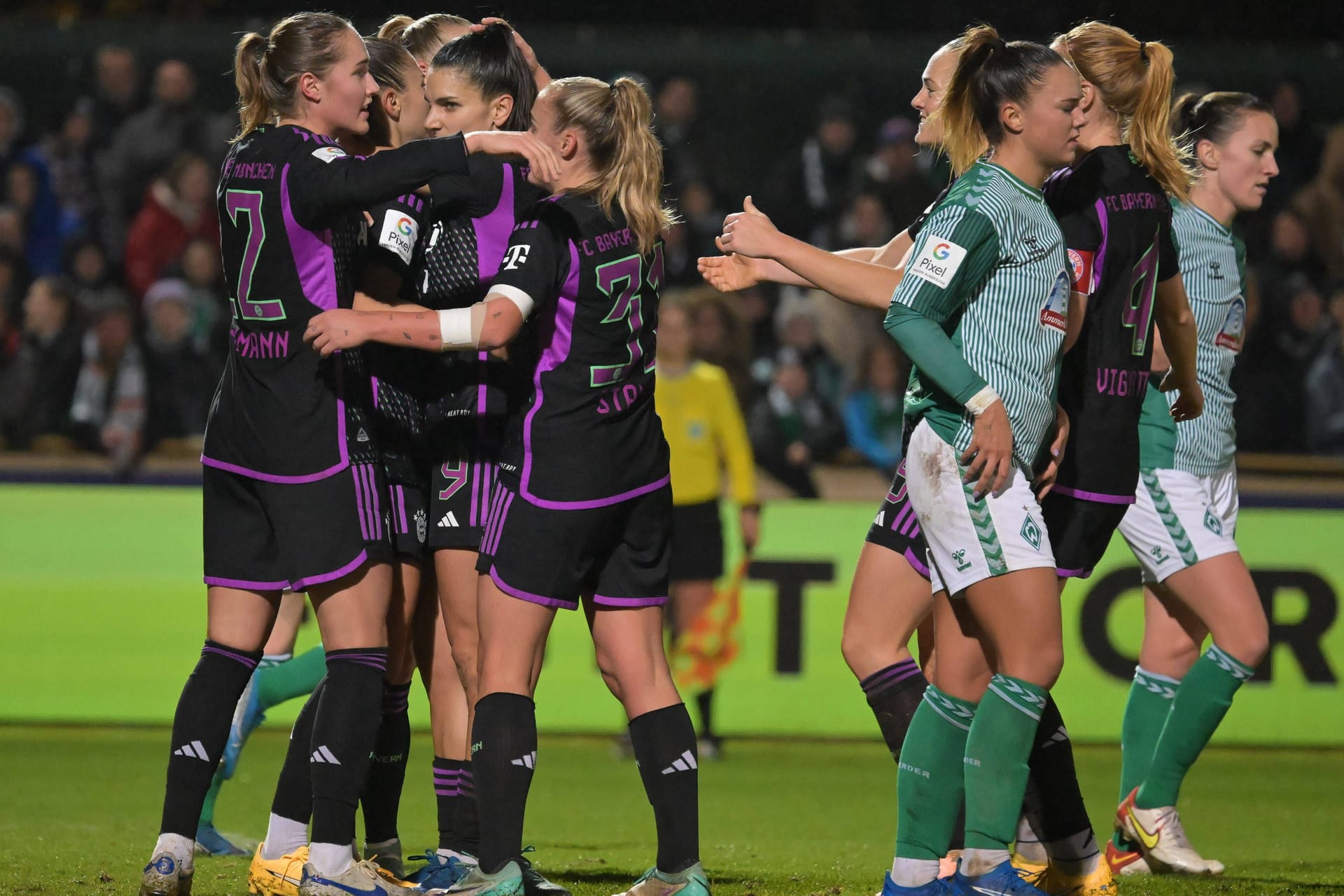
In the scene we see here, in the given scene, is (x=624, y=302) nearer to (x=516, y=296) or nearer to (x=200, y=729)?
(x=516, y=296)

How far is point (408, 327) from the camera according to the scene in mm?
3436

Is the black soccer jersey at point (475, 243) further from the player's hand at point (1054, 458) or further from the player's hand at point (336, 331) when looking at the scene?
the player's hand at point (1054, 458)

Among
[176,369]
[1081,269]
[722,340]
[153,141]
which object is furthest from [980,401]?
[153,141]

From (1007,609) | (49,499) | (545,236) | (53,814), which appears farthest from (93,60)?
(1007,609)

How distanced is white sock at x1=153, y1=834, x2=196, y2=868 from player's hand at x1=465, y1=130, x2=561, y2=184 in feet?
5.50

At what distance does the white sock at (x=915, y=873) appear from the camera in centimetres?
340

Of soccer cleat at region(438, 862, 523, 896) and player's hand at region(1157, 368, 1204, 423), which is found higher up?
player's hand at region(1157, 368, 1204, 423)

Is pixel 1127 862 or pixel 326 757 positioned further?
pixel 1127 862

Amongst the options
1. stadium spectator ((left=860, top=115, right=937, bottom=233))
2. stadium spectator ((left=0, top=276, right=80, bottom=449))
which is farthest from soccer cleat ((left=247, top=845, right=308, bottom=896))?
stadium spectator ((left=860, top=115, right=937, bottom=233))

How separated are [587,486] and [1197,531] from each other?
2.11 meters

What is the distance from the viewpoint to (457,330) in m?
3.42

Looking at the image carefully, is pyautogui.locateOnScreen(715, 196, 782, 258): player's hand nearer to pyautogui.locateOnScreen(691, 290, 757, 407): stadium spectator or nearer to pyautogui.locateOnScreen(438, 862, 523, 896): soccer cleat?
pyautogui.locateOnScreen(438, 862, 523, 896): soccer cleat

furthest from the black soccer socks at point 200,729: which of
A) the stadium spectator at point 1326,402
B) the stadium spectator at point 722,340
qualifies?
the stadium spectator at point 1326,402

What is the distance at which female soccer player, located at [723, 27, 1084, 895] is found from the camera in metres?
3.27
